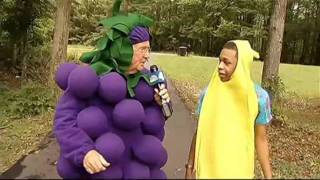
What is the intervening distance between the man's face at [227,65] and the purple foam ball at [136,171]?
2.45 ft

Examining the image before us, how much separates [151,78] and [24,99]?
10.3 m

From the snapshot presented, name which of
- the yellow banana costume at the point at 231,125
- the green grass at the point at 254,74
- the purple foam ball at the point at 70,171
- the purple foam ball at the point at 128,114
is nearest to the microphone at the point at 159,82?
the purple foam ball at the point at 128,114

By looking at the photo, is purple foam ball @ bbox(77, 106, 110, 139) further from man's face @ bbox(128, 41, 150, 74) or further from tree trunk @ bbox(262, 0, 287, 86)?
tree trunk @ bbox(262, 0, 287, 86)

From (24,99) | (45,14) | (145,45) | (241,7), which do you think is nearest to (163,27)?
(241,7)

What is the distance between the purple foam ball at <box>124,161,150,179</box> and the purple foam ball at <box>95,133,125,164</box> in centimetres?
12

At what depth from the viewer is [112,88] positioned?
10.5 feet

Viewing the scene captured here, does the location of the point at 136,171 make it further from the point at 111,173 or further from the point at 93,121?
the point at 93,121

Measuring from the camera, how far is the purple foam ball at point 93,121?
10.4 ft

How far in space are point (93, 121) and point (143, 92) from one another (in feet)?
1.28

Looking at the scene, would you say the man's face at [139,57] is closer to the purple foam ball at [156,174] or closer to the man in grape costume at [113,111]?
the man in grape costume at [113,111]

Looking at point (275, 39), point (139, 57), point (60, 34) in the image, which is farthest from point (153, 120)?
point (60, 34)

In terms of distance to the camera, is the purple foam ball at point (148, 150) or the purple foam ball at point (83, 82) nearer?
the purple foam ball at point (83, 82)

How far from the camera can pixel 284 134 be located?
1061 cm

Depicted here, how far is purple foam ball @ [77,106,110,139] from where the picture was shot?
3162mm
